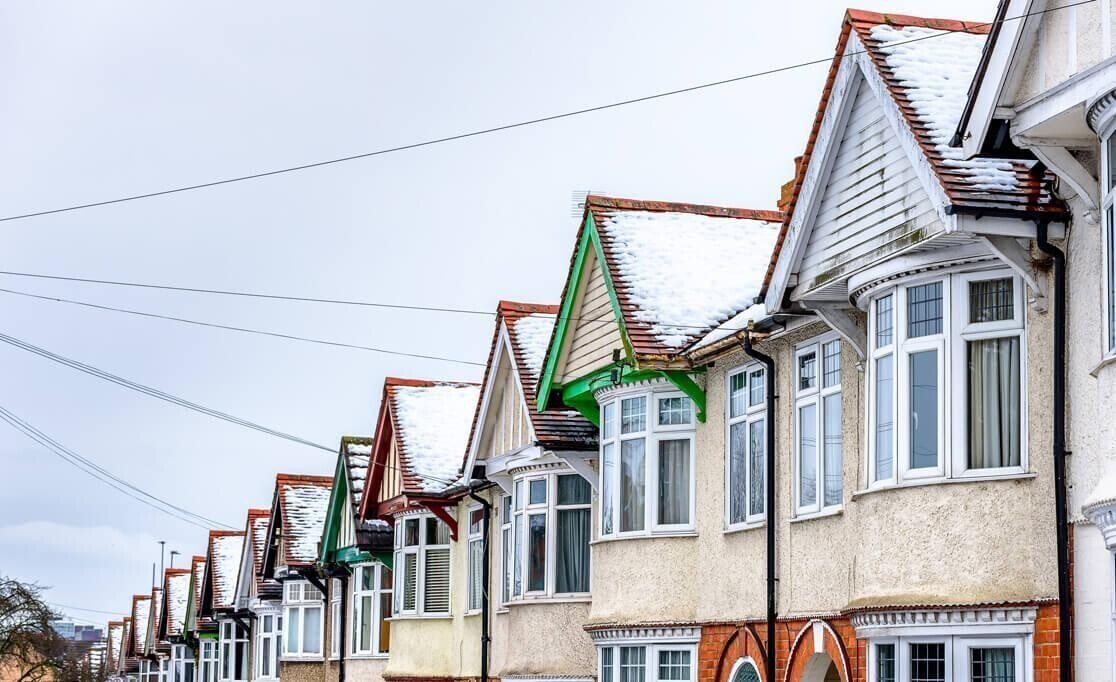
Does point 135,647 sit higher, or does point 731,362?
point 731,362

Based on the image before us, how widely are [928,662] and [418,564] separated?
20.0 metres

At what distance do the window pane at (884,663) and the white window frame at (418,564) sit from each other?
706 inches

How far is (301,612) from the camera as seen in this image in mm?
48188

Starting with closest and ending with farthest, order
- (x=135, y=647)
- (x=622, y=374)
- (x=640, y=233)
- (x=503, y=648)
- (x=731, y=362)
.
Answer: (x=731, y=362) → (x=622, y=374) → (x=640, y=233) → (x=503, y=648) → (x=135, y=647)

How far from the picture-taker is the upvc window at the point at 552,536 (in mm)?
27469

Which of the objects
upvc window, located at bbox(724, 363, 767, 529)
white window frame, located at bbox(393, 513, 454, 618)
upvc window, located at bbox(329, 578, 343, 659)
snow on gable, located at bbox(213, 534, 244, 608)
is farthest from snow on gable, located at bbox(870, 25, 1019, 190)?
snow on gable, located at bbox(213, 534, 244, 608)

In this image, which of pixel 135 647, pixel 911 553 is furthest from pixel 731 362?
pixel 135 647

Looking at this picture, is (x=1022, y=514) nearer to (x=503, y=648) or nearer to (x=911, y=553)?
(x=911, y=553)

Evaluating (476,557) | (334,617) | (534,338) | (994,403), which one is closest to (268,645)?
(334,617)

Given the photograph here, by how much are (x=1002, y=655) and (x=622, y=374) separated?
29.6 feet

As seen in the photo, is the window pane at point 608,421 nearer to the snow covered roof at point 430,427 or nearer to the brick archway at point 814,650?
the brick archway at point 814,650

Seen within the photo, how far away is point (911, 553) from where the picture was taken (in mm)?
16531

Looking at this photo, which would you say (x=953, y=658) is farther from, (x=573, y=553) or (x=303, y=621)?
(x=303, y=621)

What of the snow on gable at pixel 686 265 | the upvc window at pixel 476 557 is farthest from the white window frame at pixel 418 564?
the snow on gable at pixel 686 265
